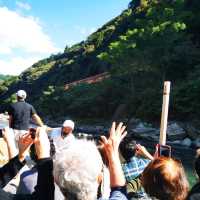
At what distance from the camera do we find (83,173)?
7.19ft

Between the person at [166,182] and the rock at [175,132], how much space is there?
29.2 metres

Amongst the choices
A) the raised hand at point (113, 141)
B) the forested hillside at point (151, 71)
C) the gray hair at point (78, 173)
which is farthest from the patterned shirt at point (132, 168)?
the forested hillside at point (151, 71)

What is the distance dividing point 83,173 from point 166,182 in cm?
43

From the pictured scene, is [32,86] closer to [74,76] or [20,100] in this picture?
[74,76]

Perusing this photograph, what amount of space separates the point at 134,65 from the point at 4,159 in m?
36.3

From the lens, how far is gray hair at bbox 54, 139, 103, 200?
2.19 meters

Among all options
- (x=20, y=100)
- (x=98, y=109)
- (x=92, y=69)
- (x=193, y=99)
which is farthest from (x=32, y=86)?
(x=20, y=100)

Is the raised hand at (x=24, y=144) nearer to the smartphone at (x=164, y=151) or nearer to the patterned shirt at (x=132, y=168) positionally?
the patterned shirt at (x=132, y=168)

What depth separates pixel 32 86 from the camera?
313 ft

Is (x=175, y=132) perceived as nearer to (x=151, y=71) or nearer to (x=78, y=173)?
(x=151, y=71)

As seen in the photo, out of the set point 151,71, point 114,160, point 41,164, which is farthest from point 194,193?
point 151,71

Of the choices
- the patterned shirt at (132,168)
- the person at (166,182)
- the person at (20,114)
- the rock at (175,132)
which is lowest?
the rock at (175,132)

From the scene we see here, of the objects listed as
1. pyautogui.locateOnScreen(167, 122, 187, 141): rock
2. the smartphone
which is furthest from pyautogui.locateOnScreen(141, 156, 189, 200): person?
pyautogui.locateOnScreen(167, 122, 187, 141): rock

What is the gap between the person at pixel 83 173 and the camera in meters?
2.19
